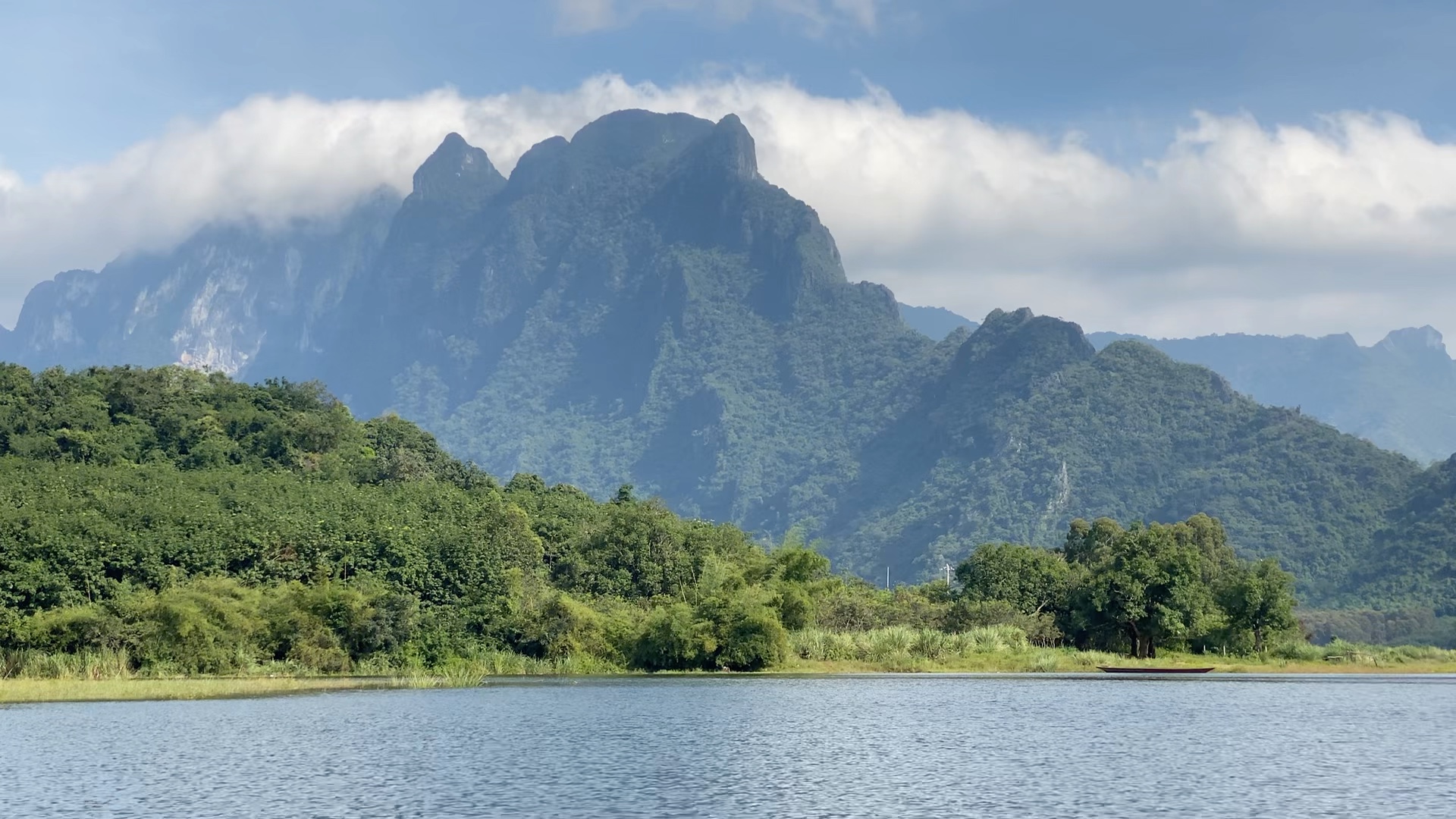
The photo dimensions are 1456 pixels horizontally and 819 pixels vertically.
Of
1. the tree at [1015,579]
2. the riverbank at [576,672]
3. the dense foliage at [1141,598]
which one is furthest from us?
the tree at [1015,579]

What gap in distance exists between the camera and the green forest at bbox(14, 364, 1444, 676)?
64125mm

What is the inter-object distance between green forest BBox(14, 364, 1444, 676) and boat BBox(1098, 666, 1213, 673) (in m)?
4.67

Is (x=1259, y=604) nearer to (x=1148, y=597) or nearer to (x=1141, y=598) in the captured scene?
(x=1148, y=597)

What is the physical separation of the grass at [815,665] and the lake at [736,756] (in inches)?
161

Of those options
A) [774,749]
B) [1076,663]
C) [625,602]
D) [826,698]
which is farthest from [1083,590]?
[774,749]

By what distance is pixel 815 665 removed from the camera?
7600cm

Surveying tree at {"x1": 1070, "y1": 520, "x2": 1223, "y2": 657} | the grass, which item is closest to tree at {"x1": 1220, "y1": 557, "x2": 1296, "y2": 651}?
tree at {"x1": 1070, "y1": 520, "x2": 1223, "y2": 657}

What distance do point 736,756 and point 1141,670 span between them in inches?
1894

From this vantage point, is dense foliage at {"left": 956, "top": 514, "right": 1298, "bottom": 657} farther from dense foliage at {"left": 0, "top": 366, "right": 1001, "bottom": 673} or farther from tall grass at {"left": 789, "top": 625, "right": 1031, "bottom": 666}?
dense foliage at {"left": 0, "top": 366, "right": 1001, "bottom": 673}

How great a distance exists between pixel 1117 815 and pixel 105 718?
107 ft

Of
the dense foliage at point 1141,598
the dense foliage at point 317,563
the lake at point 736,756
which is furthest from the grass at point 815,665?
the lake at point 736,756

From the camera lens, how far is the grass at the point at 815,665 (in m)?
55.7

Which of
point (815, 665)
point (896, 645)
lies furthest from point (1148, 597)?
point (815, 665)

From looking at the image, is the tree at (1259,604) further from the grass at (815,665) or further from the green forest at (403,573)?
the grass at (815,665)
